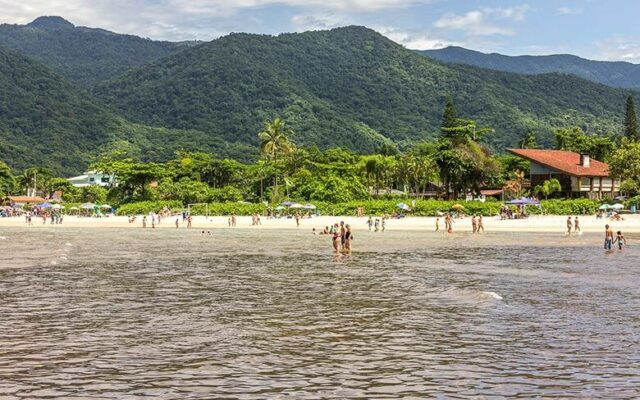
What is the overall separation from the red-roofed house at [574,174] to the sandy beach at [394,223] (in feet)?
60.7

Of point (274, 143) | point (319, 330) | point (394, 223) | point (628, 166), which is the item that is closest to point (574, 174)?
point (628, 166)

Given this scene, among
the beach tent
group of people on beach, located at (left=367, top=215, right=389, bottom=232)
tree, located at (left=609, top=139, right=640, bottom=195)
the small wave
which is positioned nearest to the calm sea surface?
the small wave

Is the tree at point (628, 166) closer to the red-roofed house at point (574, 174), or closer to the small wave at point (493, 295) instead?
the red-roofed house at point (574, 174)

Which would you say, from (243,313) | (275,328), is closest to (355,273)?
(243,313)

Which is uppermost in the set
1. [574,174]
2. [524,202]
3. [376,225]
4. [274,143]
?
[274,143]

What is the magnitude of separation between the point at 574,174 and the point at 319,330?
76.4m

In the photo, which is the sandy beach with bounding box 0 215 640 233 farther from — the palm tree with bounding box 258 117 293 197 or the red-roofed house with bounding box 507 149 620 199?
the palm tree with bounding box 258 117 293 197

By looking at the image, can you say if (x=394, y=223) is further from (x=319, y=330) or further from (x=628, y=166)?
(x=319, y=330)

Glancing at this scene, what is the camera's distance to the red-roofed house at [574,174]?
286 feet

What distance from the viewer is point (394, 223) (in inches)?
2731

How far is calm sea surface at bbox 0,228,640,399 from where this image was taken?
11375mm

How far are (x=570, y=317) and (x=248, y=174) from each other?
9323 cm

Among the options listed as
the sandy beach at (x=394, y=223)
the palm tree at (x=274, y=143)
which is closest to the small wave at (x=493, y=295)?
the sandy beach at (x=394, y=223)

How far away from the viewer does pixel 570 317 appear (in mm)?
17562
